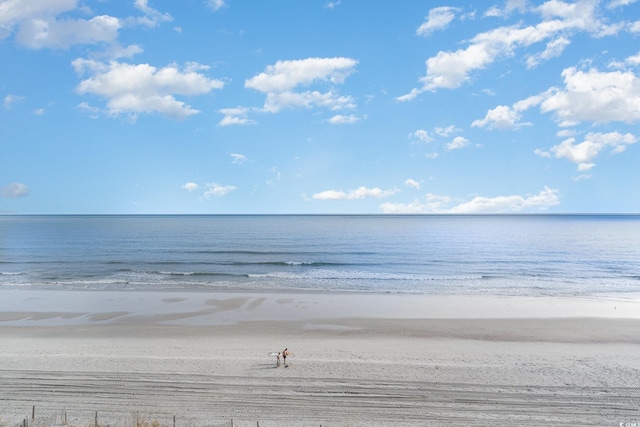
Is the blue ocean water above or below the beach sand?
above

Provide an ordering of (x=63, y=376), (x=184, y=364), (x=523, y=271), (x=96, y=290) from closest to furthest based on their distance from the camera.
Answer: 1. (x=63, y=376)
2. (x=184, y=364)
3. (x=96, y=290)
4. (x=523, y=271)

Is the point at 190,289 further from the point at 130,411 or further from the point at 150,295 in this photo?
the point at 130,411

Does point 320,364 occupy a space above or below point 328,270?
below

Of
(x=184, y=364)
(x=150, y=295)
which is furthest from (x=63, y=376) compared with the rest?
(x=150, y=295)

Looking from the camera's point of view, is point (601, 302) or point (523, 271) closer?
point (601, 302)

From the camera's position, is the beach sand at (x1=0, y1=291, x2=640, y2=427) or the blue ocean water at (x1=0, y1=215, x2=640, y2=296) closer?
the beach sand at (x1=0, y1=291, x2=640, y2=427)

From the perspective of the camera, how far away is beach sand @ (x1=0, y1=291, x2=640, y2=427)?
13430 millimetres

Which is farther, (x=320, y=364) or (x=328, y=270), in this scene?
(x=328, y=270)

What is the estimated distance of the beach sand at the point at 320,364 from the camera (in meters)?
13.4

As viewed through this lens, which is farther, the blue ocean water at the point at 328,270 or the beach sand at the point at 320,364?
the blue ocean water at the point at 328,270

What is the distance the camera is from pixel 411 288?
122ft

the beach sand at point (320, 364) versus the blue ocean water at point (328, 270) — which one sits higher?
the blue ocean water at point (328, 270)

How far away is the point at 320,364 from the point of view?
1742 centimetres

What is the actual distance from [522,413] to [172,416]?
1214 centimetres
